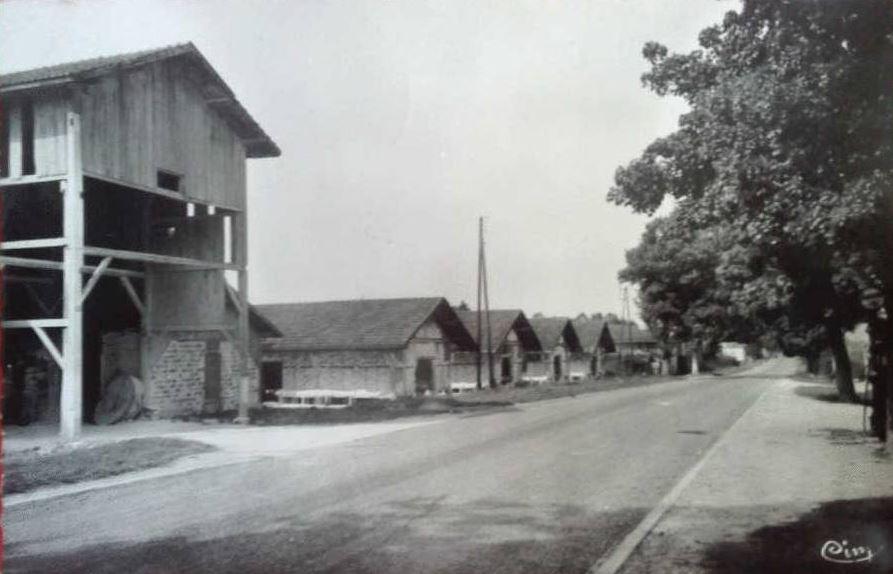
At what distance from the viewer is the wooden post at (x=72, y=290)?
14.8 metres

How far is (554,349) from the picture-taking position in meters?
52.8

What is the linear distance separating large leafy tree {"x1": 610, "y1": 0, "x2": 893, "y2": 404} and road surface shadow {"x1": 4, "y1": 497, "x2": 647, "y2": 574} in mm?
4226

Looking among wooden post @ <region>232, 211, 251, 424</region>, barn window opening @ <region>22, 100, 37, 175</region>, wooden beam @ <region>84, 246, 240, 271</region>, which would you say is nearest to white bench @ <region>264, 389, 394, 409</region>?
wooden post @ <region>232, 211, 251, 424</region>

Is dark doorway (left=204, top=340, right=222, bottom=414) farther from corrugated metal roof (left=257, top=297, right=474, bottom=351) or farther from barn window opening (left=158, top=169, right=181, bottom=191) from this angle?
corrugated metal roof (left=257, top=297, right=474, bottom=351)

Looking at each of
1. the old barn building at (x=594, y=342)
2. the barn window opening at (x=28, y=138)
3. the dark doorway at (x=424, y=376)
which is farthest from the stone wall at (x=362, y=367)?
the old barn building at (x=594, y=342)

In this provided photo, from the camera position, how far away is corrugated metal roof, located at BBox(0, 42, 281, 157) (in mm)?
15008

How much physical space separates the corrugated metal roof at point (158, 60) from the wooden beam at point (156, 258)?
3.36 metres

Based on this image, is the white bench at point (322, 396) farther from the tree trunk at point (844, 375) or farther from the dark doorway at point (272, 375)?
the tree trunk at point (844, 375)

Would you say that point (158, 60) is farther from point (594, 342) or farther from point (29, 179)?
point (594, 342)

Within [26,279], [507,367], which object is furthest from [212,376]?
[507,367]

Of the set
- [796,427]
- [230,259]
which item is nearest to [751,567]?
[796,427]

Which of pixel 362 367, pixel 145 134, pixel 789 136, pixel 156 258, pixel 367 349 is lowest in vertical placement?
pixel 362 367

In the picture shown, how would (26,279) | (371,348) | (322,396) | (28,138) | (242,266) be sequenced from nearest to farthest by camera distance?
(28,138) < (26,279) < (242,266) < (322,396) < (371,348)

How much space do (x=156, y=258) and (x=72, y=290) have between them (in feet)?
8.50
